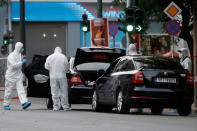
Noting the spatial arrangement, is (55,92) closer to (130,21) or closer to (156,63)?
(156,63)

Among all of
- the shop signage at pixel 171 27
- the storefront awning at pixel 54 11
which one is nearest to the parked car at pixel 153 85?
the shop signage at pixel 171 27

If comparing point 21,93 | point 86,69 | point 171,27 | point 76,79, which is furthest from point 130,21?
point 21,93

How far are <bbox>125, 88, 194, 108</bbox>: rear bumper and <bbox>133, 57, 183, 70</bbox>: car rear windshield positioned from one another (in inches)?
23.2

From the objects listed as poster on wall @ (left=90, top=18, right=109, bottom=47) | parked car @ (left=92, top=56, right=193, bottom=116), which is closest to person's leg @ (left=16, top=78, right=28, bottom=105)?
parked car @ (left=92, top=56, right=193, bottom=116)

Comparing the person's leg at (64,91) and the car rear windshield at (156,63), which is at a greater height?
the car rear windshield at (156,63)

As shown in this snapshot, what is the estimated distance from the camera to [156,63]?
17.5 m

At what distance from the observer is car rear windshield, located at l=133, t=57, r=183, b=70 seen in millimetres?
17250

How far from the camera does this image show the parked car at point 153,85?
1695 cm

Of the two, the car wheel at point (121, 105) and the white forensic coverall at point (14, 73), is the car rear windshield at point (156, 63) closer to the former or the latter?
the car wheel at point (121, 105)

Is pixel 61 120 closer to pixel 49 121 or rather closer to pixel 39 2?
pixel 49 121

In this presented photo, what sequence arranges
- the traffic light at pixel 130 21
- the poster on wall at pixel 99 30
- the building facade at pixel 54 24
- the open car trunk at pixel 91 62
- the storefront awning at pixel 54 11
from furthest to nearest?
the storefront awning at pixel 54 11 → the building facade at pixel 54 24 → the poster on wall at pixel 99 30 → the traffic light at pixel 130 21 → the open car trunk at pixel 91 62

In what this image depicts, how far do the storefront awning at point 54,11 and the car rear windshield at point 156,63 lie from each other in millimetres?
35676

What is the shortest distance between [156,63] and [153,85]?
670mm

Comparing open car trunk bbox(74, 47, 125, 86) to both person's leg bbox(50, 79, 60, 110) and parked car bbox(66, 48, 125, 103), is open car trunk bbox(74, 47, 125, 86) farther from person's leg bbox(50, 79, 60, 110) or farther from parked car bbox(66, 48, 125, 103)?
person's leg bbox(50, 79, 60, 110)
